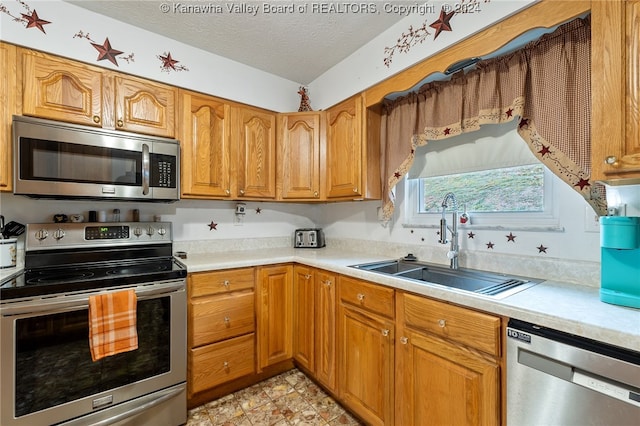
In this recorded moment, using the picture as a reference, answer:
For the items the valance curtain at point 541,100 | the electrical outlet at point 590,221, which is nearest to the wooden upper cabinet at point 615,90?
the valance curtain at point 541,100

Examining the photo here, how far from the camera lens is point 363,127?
6.68ft

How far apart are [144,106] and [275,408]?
6.93ft

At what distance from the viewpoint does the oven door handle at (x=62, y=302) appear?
125 cm

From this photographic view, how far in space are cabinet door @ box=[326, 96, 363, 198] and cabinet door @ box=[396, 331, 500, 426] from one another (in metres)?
1.10

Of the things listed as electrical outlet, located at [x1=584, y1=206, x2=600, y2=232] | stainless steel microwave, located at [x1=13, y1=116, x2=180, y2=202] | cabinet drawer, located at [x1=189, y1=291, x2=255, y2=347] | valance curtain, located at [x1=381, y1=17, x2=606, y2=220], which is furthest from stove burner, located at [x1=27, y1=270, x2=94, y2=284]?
electrical outlet, located at [x1=584, y1=206, x2=600, y2=232]

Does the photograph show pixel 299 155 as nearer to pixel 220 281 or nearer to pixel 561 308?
pixel 220 281

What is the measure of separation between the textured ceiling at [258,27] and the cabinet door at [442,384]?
187 centimetres

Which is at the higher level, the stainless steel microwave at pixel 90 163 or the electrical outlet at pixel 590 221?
the stainless steel microwave at pixel 90 163

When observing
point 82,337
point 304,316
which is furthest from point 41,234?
point 304,316

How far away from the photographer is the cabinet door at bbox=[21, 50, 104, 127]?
1.54 metres

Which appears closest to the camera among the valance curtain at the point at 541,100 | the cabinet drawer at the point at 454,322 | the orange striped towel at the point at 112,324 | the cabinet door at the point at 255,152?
the cabinet drawer at the point at 454,322

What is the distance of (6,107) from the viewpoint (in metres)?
1.49

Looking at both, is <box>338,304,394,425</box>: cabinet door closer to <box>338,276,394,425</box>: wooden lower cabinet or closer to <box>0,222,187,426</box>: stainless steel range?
<box>338,276,394,425</box>: wooden lower cabinet

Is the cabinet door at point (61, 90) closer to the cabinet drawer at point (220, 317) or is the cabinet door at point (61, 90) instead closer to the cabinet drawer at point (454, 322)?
the cabinet drawer at point (220, 317)
